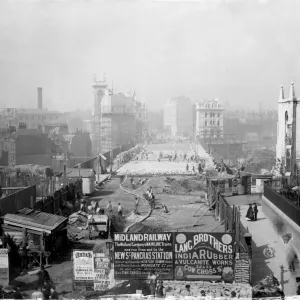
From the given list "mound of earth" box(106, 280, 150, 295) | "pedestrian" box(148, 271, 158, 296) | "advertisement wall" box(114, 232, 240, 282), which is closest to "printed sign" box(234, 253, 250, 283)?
"advertisement wall" box(114, 232, 240, 282)

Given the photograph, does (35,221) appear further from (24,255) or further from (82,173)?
(82,173)

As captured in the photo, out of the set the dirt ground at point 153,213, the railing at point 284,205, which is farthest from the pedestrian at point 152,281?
the railing at point 284,205

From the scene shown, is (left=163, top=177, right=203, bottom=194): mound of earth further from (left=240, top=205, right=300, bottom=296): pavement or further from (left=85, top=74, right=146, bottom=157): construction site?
(left=85, top=74, right=146, bottom=157): construction site

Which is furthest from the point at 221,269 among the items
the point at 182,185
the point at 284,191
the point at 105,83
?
the point at 105,83

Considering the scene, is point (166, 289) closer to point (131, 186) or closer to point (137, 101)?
point (131, 186)

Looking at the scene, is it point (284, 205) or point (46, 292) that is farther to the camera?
point (284, 205)

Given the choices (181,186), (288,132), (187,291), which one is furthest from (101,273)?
(288,132)
